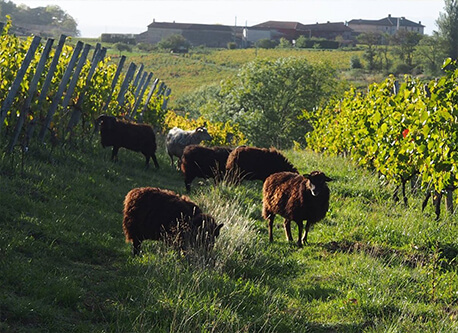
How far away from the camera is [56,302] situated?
6.45 metres

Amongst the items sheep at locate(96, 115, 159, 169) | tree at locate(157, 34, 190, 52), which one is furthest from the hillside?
sheep at locate(96, 115, 159, 169)

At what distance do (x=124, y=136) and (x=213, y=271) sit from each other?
8.99 m

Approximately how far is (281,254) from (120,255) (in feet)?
8.21

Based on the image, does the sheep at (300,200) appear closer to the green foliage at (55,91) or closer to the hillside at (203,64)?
the green foliage at (55,91)

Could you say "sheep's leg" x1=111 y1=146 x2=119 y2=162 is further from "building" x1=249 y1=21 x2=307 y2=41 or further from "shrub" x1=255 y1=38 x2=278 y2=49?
"building" x1=249 y1=21 x2=307 y2=41

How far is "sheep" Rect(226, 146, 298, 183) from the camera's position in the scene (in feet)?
46.3

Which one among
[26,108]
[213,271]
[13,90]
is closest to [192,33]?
[26,108]

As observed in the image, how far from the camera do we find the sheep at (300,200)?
1008 centimetres

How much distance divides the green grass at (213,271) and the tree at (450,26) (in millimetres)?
97613

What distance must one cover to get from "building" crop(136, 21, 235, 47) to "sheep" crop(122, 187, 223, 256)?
127068 millimetres

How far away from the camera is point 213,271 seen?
7.55 meters

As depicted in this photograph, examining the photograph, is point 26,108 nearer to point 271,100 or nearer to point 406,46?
point 271,100

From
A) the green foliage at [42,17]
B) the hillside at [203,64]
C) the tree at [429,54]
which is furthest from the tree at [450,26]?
the green foliage at [42,17]

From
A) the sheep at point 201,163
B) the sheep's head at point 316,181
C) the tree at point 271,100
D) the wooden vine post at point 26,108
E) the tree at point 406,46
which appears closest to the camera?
the sheep's head at point 316,181
